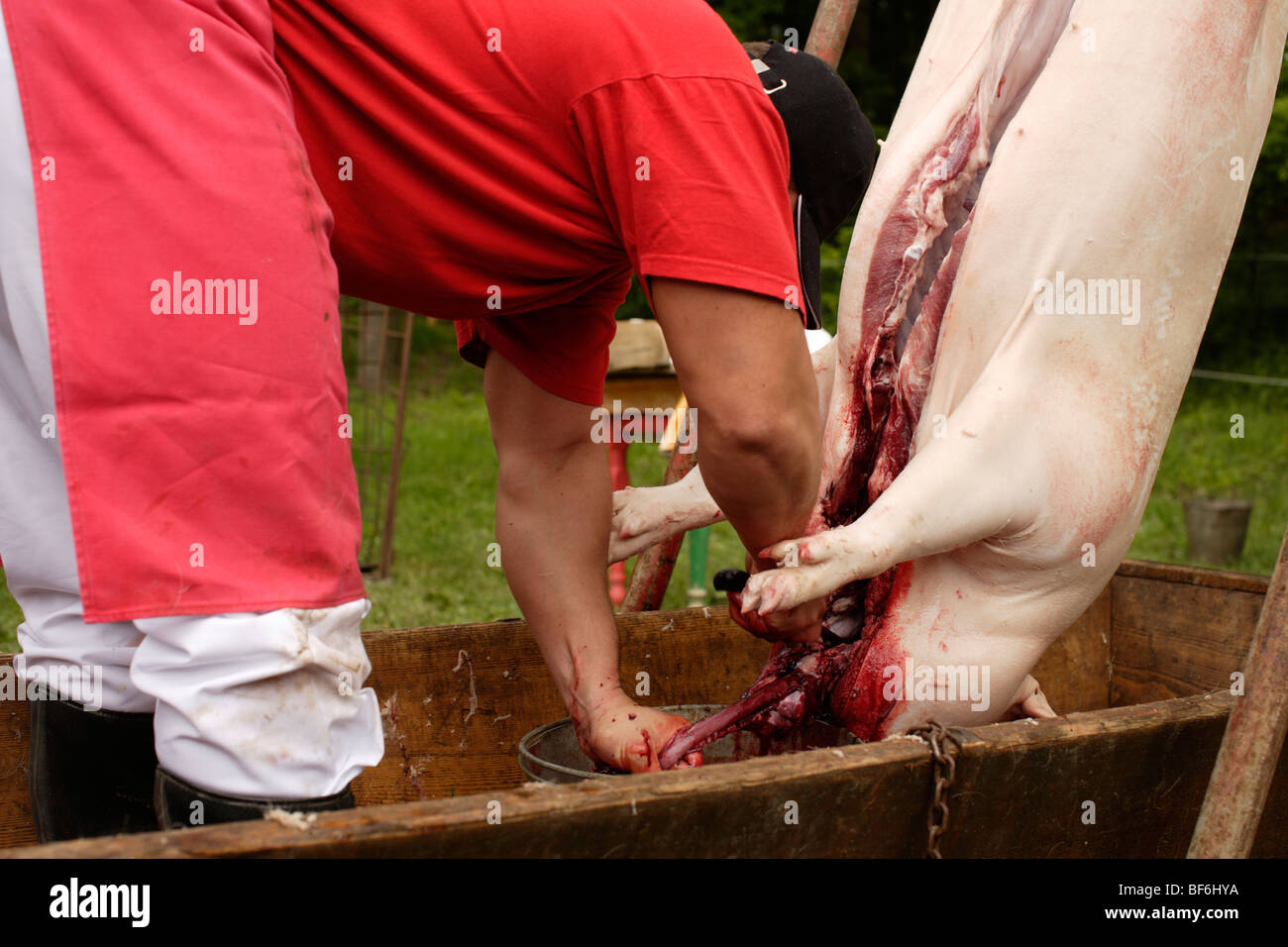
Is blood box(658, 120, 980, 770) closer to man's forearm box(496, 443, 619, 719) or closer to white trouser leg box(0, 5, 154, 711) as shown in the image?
man's forearm box(496, 443, 619, 719)

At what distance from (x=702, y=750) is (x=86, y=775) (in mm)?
1100

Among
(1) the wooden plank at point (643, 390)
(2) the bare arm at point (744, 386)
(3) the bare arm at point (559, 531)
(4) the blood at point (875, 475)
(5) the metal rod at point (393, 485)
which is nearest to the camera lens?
(2) the bare arm at point (744, 386)

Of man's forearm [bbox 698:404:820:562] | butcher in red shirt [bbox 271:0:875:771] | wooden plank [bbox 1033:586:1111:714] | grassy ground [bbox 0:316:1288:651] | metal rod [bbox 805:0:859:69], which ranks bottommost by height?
grassy ground [bbox 0:316:1288:651]

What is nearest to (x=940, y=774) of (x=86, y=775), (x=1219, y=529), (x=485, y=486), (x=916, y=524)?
(x=916, y=524)

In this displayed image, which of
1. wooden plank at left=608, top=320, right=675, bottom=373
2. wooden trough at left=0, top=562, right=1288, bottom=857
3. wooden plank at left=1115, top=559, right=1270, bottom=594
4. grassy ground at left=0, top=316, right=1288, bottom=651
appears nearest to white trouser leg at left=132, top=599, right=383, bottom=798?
wooden trough at left=0, top=562, right=1288, bottom=857

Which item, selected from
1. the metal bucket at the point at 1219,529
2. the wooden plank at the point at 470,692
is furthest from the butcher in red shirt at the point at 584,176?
the metal bucket at the point at 1219,529

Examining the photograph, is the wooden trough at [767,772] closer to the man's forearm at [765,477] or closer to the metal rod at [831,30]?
the man's forearm at [765,477]

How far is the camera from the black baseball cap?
83.4 inches

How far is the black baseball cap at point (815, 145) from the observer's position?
2.12 metres

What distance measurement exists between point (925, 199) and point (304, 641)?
1414mm

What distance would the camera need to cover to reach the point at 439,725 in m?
2.49

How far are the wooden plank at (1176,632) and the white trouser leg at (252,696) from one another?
2088 mm

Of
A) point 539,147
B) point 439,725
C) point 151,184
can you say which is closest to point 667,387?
point 439,725

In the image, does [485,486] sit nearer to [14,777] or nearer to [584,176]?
[14,777]
